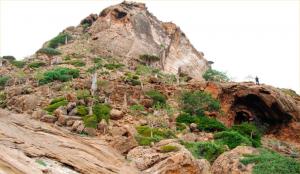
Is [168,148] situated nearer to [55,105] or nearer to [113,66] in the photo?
[55,105]

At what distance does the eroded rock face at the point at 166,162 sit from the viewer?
2831cm

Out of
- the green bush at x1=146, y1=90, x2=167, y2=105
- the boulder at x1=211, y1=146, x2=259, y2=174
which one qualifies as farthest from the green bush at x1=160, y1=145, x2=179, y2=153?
the green bush at x1=146, y1=90, x2=167, y2=105

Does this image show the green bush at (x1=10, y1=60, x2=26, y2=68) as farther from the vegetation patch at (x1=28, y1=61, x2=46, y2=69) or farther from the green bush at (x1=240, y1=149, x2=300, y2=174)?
the green bush at (x1=240, y1=149, x2=300, y2=174)

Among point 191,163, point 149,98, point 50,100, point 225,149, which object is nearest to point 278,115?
point 149,98

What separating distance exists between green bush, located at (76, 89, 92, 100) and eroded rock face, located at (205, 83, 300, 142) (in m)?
15.3

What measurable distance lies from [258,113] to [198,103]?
955cm

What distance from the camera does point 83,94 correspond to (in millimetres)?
46031

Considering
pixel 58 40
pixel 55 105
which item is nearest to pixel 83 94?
pixel 55 105

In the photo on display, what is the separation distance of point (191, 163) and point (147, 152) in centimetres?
333

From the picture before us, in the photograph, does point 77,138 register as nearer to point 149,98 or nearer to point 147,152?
point 147,152

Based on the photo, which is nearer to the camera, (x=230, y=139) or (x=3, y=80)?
(x=230, y=139)

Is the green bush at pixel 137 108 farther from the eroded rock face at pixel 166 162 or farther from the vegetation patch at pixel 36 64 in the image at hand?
the vegetation patch at pixel 36 64

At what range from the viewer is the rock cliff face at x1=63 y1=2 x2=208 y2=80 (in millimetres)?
76000

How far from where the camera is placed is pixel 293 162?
110 ft
